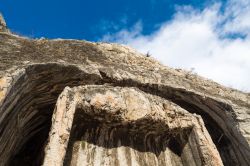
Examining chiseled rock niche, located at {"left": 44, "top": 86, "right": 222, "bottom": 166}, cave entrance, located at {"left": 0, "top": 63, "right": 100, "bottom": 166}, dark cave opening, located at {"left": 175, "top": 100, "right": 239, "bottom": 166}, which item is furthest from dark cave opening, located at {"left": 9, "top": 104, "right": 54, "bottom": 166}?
dark cave opening, located at {"left": 175, "top": 100, "right": 239, "bottom": 166}

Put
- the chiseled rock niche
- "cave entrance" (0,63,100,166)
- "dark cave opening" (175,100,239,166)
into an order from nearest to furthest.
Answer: "cave entrance" (0,63,100,166)
the chiseled rock niche
"dark cave opening" (175,100,239,166)

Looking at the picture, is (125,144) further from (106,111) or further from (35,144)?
(35,144)

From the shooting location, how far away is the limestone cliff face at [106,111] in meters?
5.55

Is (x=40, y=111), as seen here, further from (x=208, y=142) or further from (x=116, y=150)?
(x=208, y=142)

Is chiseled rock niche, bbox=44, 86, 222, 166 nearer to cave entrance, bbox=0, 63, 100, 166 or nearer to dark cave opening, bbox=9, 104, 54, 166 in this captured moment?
cave entrance, bbox=0, 63, 100, 166

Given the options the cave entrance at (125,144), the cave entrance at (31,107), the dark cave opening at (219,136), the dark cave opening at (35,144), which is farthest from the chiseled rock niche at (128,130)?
the dark cave opening at (35,144)

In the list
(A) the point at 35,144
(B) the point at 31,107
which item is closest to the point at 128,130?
(B) the point at 31,107

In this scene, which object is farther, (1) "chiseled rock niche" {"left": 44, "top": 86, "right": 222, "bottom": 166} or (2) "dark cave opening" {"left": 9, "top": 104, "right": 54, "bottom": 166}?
(2) "dark cave opening" {"left": 9, "top": 104, "right": 54, "bottom": 166}

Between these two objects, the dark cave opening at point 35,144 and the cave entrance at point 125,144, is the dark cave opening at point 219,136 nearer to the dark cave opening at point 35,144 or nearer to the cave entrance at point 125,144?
the cave entrance at point 125,144

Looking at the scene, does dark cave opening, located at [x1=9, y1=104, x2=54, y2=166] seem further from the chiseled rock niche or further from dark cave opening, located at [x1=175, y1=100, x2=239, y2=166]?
dark cave opening, located at [x1=175, y1=100, x2=239, y2=166]

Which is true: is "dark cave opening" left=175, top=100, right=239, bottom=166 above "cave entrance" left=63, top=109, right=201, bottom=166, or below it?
above

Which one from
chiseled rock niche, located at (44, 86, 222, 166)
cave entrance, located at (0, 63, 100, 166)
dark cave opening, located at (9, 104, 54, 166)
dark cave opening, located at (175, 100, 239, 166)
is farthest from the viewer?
dark cave opening, located at (175, 100, 239, 166)

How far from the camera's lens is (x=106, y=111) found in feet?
19.4

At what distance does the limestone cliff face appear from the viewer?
219 inches
